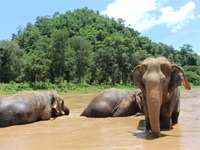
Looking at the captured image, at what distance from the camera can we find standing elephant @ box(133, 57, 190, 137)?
4.29 m

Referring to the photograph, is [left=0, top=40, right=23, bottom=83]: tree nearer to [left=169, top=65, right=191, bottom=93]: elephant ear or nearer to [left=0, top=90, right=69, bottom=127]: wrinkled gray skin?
[left=0, top=90, right=69, bottom=127]: wrinkled gray skin

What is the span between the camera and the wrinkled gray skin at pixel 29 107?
6.31 m

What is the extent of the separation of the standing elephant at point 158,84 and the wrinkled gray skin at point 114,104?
2.59m

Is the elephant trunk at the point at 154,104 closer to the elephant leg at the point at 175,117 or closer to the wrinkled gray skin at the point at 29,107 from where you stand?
the elephant leg at the point at 175,117

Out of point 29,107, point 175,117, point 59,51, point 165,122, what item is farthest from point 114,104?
point 59,51

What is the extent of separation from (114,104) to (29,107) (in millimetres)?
3181

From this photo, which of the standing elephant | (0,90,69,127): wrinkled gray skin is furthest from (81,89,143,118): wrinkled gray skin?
the standing elephant

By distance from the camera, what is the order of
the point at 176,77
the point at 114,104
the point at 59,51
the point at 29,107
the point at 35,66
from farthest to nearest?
the point at 59,51 → the point at 35,66 → the point at 114,104 → the point at 29,107 → the point at 176,77

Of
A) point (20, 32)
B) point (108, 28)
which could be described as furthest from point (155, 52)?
point (20, 32)

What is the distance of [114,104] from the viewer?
805 centimetres

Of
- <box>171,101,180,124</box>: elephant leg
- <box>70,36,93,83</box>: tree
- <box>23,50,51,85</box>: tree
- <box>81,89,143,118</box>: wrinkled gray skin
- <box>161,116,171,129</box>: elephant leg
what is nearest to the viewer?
<box>161,116,171,129</box>: elephant leg

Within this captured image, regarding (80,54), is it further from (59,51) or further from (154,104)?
(154,104)

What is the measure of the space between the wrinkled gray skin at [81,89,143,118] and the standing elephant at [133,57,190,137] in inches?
102

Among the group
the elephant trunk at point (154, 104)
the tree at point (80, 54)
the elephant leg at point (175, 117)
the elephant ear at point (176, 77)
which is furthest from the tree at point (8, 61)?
the elephant trunk at point (154, 104)
